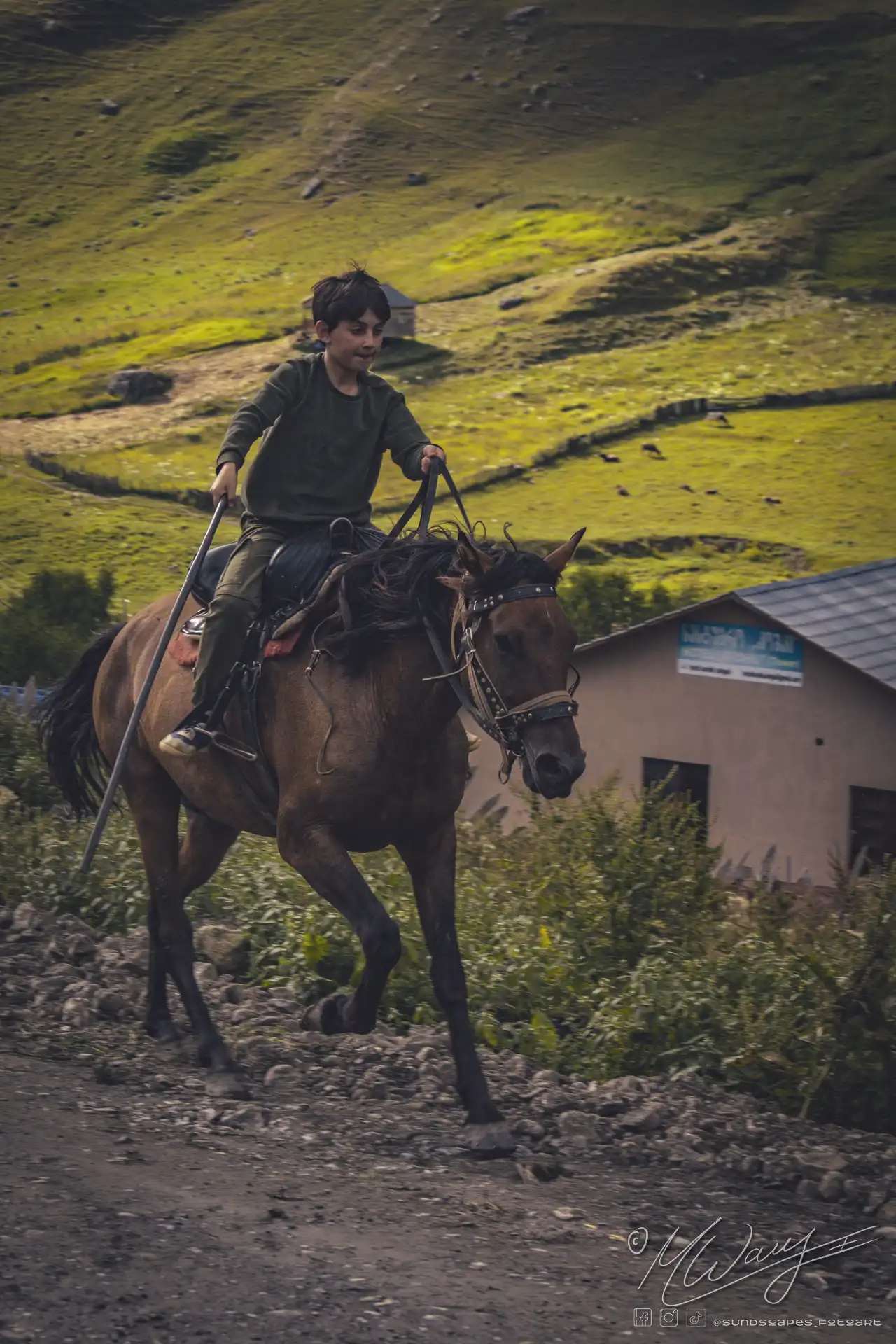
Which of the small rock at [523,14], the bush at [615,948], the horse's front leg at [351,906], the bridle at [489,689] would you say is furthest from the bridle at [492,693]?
the small rock at [523,14]

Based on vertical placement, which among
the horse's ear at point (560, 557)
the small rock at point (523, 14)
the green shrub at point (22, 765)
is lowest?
the green shrub at point (22, 765)

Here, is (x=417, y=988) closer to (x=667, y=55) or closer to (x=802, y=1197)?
(x=802, y=1197)

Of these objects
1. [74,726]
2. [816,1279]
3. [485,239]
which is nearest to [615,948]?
[74,726]

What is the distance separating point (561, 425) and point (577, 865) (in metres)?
47.1

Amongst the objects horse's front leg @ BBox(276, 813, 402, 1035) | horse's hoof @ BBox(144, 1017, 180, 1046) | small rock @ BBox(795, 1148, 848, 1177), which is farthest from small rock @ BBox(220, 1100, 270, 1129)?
A: small rock @ BBox(795, 1148, 848, 1177)

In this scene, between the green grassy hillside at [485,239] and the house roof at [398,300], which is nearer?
the green grassy hillside at [485,239]

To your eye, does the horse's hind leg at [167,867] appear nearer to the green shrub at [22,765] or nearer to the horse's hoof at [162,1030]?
the horse's hoof at [162,1030]

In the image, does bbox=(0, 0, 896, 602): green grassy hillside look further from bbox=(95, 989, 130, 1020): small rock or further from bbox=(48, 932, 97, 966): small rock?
bbox=(95, 989, 130, 1020): small rock

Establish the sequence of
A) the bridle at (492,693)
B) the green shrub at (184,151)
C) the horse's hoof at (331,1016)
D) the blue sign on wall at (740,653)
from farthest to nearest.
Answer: the green shrub at (184,151) → the blue sign on wall at (740,653) → the horse's hoof at (331,1016) → the bridle at (492,693)

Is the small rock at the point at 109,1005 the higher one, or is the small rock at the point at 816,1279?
the small rock at the point at 816,1279

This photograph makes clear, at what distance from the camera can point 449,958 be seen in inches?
251

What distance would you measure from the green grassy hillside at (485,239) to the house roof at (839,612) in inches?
744

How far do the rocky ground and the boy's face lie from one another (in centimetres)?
302

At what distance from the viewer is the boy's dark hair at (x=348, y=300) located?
6.69 metres
